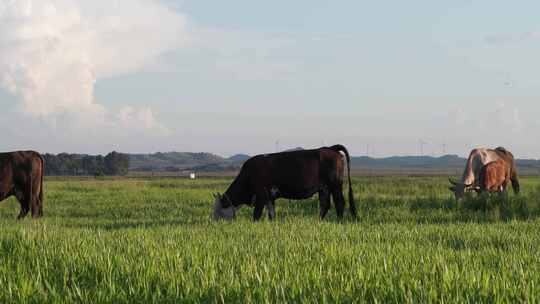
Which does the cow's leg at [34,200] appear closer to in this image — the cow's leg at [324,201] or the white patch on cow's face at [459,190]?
the cow's leg at [324,201]

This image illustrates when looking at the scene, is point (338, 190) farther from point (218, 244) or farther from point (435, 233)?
point (218, 244)

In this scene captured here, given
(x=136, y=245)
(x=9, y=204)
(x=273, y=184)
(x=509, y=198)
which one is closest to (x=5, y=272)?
(x=136, y=245)

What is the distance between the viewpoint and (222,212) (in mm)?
15266

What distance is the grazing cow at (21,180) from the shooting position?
16297mm

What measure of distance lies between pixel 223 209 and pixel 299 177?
2.23 meters

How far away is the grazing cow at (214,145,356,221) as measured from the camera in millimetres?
14562

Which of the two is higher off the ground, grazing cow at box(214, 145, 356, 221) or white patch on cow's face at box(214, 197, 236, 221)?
grazing cow at box(214, 145, 356, 221)

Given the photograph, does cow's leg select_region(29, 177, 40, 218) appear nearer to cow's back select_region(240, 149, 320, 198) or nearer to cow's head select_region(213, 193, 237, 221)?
cow's head select_region(213, 193, 237, 221)

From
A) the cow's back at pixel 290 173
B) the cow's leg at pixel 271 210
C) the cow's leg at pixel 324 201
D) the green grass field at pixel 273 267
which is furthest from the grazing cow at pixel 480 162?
the green grass field at pixel 273 267

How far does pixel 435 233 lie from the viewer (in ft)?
33.0

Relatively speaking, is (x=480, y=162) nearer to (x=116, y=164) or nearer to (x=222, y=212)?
(x=222, y=212)

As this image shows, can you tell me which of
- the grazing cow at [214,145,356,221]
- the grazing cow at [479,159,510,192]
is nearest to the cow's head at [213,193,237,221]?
the grazing cow at [214,145,356,221]

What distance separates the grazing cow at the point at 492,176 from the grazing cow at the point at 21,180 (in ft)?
46.3

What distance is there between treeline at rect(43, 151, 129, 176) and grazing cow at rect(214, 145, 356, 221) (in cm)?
14793
